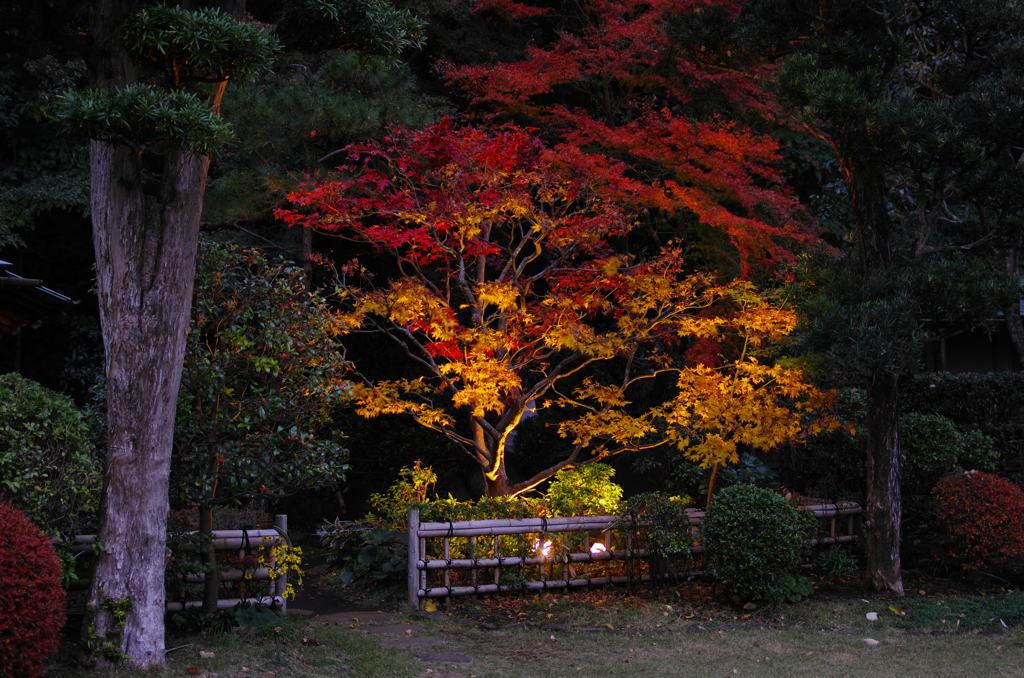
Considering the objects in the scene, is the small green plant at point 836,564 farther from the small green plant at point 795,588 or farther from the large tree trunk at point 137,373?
the large tree trunk at point 137,373

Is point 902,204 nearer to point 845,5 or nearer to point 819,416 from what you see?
point 819,416

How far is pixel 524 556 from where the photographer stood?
8508mm

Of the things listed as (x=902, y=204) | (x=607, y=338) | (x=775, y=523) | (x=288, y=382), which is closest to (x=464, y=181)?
(x=607, y=338)

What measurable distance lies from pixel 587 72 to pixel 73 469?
30.2ft

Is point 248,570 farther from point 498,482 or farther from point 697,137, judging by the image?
point 697,137

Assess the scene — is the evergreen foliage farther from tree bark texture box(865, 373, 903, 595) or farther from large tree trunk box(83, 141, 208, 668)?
tree bark texture box(865, 373, 903, 595)

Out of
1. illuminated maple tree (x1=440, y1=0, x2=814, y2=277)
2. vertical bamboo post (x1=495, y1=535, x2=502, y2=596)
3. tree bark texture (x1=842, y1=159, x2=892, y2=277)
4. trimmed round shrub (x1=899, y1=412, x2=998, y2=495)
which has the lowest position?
vertical bamboo post (x1=495, y1=535, x2=502, y2=596)

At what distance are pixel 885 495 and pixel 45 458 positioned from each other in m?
7.56

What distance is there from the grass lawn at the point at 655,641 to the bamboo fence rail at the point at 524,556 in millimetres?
197

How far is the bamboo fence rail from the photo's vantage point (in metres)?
8.12

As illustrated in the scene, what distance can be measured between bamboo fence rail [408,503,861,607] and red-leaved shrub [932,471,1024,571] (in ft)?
4.94

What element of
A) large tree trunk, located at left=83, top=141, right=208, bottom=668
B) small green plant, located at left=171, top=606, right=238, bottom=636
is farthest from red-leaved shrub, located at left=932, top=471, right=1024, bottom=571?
large tree trunk, located at left=83, top=141, right=208, bottom=668

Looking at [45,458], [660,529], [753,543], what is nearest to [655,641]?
[753,543]

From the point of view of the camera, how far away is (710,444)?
9414 millimetres
